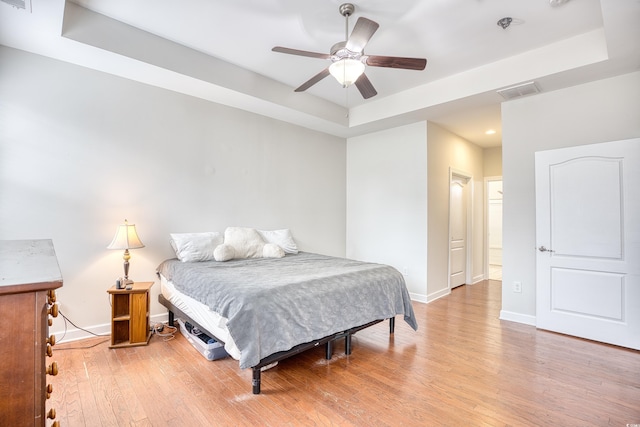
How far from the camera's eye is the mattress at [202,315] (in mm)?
2096

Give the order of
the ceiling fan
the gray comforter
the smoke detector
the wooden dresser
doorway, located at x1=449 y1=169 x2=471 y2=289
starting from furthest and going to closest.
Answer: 1. doorway, located at x1=449 y1=169 x2=471 y2=289
2. the smoke detector
3. the ceiling fan
4. the gray comforter
5. the wooden dresser

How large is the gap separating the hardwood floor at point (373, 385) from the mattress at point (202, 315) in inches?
12.7

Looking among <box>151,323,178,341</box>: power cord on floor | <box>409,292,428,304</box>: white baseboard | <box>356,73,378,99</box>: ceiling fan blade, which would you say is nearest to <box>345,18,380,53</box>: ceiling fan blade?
<box>356,73,378,99</box>: ceiling fan blade

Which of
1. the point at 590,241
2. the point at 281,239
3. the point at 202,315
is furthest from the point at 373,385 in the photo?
the point at 590,241

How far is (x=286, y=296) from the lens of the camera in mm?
2189

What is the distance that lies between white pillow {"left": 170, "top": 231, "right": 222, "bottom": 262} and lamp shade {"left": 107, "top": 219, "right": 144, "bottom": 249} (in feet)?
1.36

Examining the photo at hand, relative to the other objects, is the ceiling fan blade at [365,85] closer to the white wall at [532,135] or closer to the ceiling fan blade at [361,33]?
the ceiling fan blade at [361,33]

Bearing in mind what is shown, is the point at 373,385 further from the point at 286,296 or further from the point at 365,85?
the point at 365,85

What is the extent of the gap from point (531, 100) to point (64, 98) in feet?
16.4

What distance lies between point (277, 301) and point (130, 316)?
165 cm

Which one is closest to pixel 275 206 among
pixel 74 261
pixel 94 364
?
pixel 74 261

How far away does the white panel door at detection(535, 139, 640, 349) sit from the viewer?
2877 millimetres

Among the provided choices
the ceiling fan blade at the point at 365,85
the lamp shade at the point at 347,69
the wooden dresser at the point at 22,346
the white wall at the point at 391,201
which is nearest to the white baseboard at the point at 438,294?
the white wall at the point at 391,201

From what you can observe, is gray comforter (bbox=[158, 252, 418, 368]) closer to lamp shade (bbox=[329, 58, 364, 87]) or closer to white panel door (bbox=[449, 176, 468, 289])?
lamp shade (bbox=[329, 58, 364, 87])
